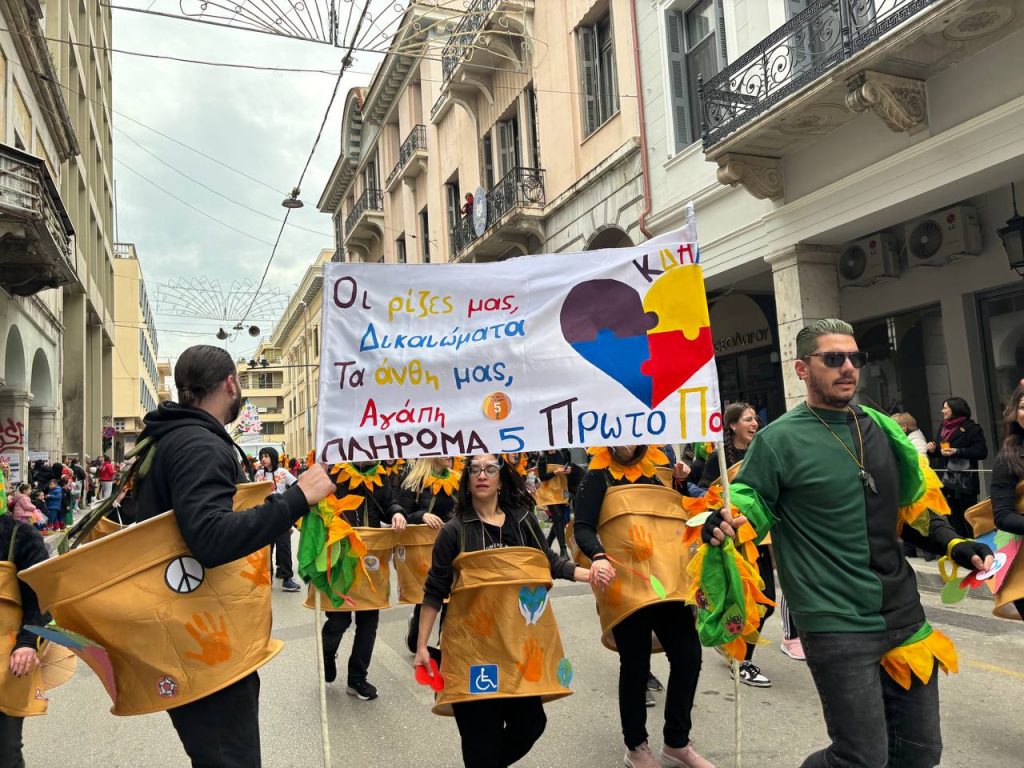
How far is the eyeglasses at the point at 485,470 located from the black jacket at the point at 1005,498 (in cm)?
266

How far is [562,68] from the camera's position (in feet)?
53.8

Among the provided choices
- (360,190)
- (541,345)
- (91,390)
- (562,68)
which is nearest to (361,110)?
→ (360,190)

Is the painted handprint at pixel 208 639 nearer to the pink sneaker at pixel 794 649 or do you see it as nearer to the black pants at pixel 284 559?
the pink sneaker at pixel 794 649

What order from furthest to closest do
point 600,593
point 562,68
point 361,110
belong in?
point 361,110
point 562,68
point 600,593

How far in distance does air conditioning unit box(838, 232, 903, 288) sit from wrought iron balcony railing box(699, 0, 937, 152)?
8.66ft

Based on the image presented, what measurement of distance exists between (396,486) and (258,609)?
13.4 feet

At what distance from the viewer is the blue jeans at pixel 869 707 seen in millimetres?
2660

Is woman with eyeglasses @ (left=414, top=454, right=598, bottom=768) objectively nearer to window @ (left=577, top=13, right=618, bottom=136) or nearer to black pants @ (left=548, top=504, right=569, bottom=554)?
black pants @ (left=548, top=504, right=569, bottom=554)

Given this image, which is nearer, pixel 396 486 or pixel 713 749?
pixel 713 749

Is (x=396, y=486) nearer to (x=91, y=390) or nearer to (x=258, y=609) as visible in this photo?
(x=258, y=609)

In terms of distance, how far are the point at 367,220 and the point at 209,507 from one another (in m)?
30.8

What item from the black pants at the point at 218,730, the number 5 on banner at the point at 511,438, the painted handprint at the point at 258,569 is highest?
the number 5 on banner at the point at 511,438

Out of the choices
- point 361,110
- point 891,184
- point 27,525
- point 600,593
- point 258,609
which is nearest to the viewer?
point 258,609

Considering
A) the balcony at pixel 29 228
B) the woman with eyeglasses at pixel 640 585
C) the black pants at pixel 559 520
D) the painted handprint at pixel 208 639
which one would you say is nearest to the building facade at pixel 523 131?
the black pants at pixel 559 520
